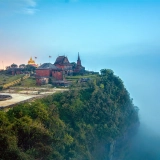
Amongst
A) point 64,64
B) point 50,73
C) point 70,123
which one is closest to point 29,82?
point 50,73

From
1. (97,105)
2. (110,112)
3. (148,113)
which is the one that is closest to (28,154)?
(97,105)

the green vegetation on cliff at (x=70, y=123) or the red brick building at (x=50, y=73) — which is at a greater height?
the red brick building at (x=50, y=73)

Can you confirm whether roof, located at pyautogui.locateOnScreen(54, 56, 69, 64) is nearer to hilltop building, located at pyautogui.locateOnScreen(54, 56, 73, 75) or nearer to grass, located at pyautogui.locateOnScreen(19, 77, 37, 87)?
hilltop building, located at pyautogui.locateOnScreen(54, 56, 73, 75)

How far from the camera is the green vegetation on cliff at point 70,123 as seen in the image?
15422mm

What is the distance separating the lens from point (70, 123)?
24312 mm

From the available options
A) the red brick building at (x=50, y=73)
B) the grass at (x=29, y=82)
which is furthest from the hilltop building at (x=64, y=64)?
the grass at (x=29, y=82)

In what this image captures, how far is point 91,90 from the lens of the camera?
32469 millimetres

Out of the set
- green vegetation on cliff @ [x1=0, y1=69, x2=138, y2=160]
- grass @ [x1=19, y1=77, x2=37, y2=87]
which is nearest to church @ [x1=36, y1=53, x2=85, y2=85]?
grass @ [x1=19, y1=77, x2=37, y2=87]

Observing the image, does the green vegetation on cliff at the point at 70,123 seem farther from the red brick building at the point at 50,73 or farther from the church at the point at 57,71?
the red brick building at the point at 50,73

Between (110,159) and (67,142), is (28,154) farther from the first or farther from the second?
(110,159)

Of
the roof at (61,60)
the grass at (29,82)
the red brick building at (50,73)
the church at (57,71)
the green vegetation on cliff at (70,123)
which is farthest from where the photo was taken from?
the roof at (61,60)

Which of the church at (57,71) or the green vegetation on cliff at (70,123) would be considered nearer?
the green vegetation on cliff at (70,123)

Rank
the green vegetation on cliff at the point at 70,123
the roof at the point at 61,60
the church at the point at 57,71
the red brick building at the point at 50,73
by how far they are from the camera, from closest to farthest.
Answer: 1. the green vegetation on cliff at the point at 70,123
2. the church at the point at 57,71
3. the red brick building at the point at 50,73
4. the roof at the point at 61,60

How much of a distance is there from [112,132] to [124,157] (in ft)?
22.3
